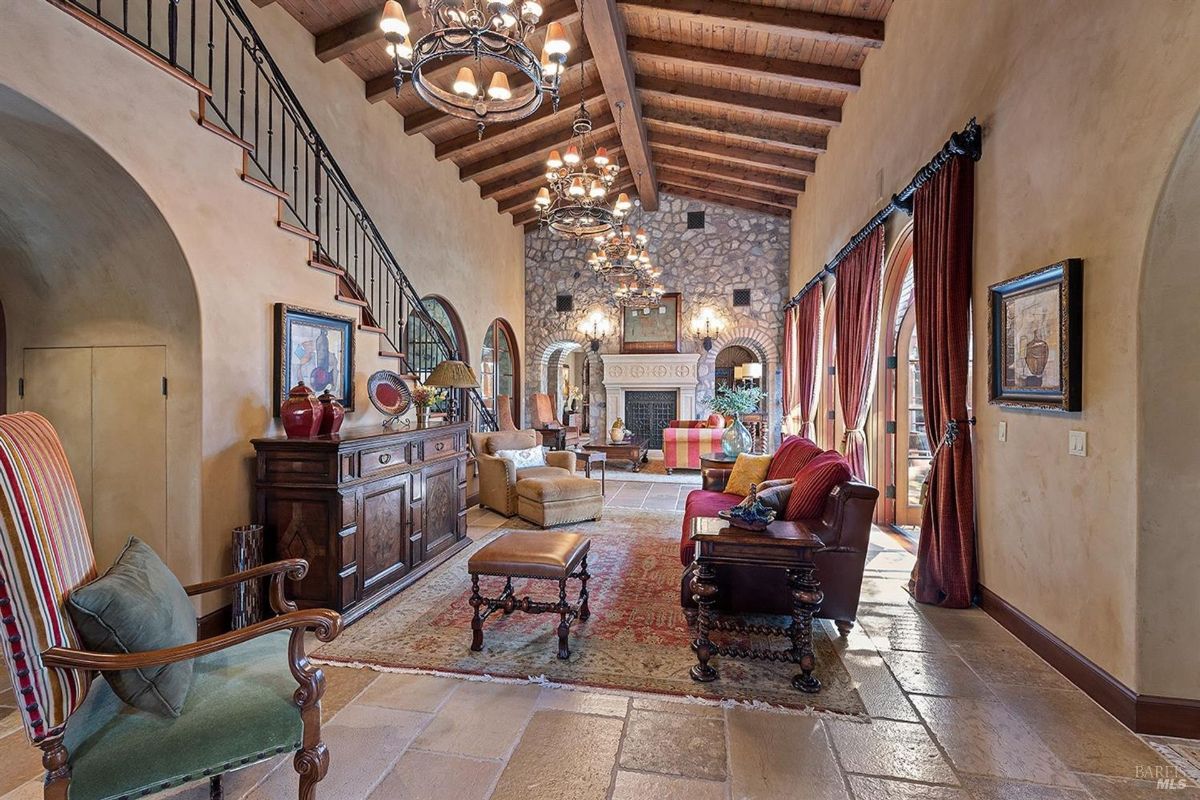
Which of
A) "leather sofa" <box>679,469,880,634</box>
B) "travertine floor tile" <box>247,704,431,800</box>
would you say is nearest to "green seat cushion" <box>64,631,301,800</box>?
"travertine floor tile" <box>247,704,431,800</box>

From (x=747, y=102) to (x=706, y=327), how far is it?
15.0 feet

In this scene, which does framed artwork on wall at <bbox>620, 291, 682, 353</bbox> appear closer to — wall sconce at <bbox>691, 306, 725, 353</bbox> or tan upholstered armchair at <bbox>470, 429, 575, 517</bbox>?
wall sconce at <bbox>691, 306, 725, 353</bbox>

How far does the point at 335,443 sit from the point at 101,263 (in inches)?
60.2

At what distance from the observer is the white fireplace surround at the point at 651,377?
33.9ft

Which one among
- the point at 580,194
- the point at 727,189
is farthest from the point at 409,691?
the point at 727,189

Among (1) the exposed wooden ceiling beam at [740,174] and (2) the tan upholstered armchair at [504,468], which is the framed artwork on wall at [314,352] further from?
(1) the exposed wooden ceiling beam at [740,174]

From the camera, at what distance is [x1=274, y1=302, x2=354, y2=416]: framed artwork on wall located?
329 cm

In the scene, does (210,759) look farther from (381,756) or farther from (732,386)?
(732,386)

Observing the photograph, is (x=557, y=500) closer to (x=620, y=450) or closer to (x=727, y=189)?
(x=620, y=450)

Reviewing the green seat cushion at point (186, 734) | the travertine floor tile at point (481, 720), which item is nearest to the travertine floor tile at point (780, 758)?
the travertine floor tile at point (481, 720)

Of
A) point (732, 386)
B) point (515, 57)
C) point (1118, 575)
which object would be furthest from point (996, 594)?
point (732, 386)

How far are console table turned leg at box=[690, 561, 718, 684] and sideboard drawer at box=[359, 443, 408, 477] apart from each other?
6.72 ft

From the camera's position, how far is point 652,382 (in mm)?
10492

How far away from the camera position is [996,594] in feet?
10.0
